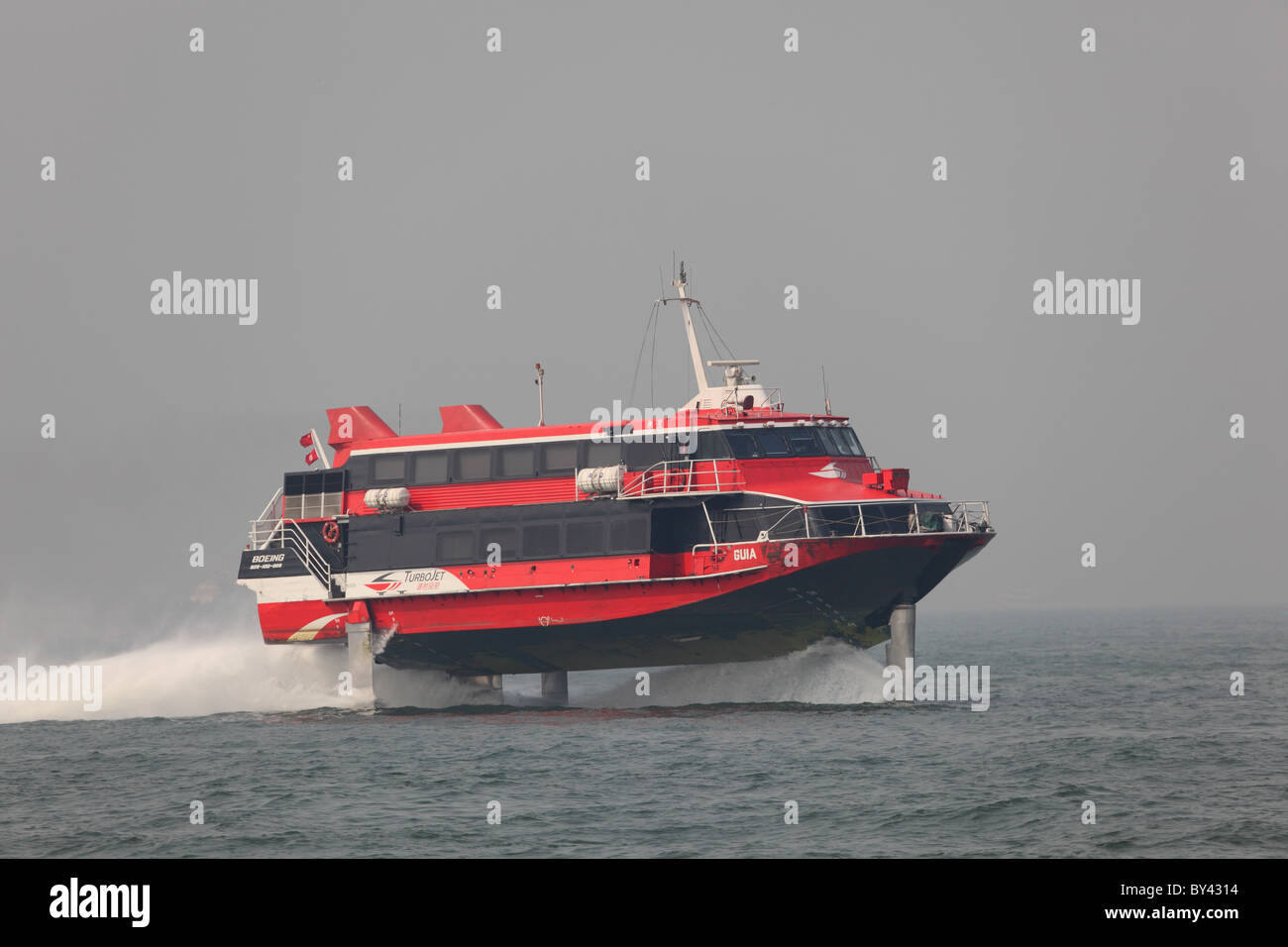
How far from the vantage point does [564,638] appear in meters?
38.9

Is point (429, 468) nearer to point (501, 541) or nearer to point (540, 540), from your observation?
point (501, 541)

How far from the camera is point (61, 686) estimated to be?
4903 centimetres

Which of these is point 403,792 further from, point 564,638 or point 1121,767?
point 1121,767

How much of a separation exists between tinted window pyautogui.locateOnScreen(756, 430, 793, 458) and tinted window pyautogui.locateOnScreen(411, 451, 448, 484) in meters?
9.64

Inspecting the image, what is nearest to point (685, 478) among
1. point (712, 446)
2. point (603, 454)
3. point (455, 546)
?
point (712, 446)

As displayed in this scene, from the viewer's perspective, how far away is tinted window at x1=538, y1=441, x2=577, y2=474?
39312 mm

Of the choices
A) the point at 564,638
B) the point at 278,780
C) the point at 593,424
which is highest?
the point at 593,424

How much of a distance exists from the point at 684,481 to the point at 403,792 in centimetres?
1313

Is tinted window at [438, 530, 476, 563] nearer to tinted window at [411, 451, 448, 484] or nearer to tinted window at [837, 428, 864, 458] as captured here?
tinted window at [411, 451, 448, 484]

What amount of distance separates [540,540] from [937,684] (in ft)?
47.3

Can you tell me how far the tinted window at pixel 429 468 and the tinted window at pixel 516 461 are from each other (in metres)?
1.87

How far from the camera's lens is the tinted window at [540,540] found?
127 ft
